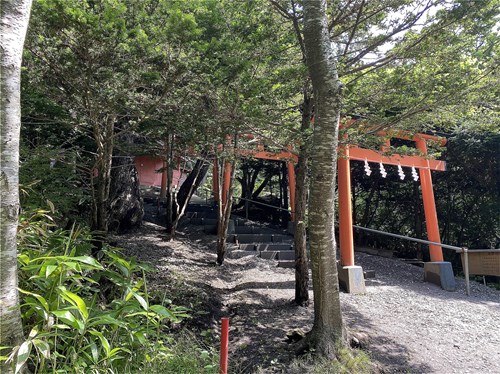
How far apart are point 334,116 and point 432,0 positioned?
240 centimetres

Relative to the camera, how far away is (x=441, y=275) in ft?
24.7

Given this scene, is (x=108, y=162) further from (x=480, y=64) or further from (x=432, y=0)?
(x=480, y=64)

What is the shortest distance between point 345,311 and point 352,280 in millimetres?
1212

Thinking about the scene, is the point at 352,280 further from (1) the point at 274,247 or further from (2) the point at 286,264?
(1) the point at 274,247

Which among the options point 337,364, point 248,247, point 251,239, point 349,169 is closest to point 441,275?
point 349,169

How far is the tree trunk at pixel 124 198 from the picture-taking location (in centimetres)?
779

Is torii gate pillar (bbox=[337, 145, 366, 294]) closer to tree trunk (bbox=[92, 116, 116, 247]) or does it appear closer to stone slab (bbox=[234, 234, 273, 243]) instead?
stone slab (bbox=[234, 234, 273, 243])

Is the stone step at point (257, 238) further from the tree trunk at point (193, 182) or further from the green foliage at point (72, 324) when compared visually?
the green foliage at point (72, 324)

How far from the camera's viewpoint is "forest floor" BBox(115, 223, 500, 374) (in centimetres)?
385

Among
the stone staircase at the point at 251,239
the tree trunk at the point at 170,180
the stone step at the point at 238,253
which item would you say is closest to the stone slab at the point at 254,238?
the stone staircase at the point at 251,239

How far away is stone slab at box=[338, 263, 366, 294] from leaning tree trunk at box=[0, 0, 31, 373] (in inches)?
203

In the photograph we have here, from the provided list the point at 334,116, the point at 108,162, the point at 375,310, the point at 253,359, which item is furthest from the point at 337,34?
the point at 253,359

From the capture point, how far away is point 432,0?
15.5ft

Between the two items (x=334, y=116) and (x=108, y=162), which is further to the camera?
(x=108, y=162)
